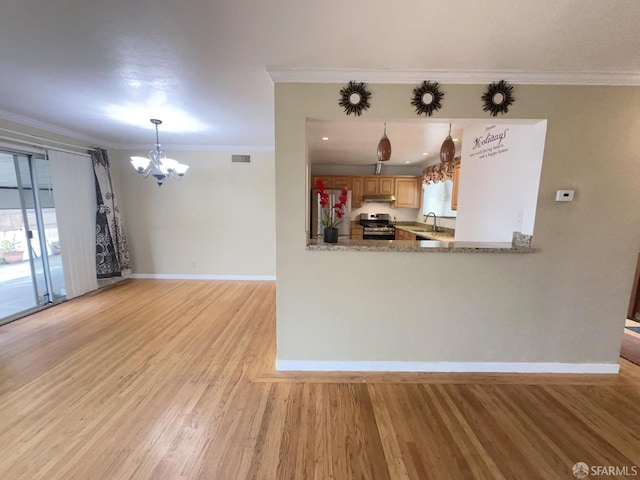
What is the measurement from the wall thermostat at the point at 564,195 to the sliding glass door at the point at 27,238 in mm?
5873

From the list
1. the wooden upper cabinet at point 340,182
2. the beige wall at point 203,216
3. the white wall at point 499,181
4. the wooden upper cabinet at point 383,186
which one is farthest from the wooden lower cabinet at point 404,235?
the beige wall at point 203,216

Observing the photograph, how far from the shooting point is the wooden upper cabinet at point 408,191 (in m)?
6.47

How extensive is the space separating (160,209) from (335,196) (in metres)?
3.75

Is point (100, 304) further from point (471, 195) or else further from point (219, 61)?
point (471, 195)

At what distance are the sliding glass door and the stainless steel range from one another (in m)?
5.72

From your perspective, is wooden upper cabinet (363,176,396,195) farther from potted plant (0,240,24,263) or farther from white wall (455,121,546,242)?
potted plant (0,240,24,263)

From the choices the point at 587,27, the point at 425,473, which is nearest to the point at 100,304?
the point at 425,473

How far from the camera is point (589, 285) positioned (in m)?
2.21

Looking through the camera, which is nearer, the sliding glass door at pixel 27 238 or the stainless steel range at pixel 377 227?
the sliding glass door at pixel 27 238

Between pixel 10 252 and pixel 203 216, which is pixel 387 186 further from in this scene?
pixel 10 252

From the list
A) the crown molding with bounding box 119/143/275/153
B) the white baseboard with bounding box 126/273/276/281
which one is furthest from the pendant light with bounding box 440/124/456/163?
the white baseboard with bounding box 126/273/276/281

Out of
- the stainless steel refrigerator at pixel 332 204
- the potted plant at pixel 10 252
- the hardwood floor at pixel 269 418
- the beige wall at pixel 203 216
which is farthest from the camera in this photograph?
the stainless steel refrigerator at pixel 332 204

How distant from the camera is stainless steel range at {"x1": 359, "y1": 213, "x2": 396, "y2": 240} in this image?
641 cm

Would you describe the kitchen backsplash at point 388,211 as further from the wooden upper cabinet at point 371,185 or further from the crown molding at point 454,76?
the crown molding at point 454,76
